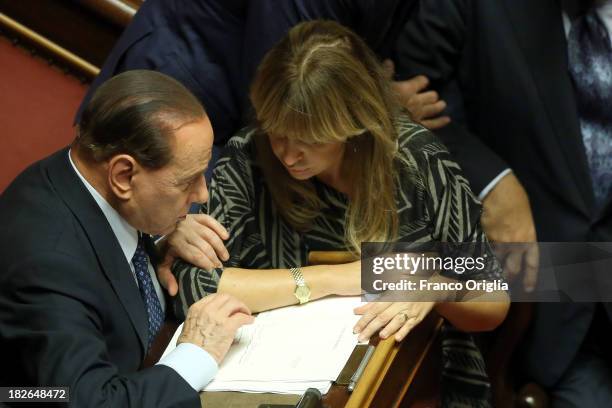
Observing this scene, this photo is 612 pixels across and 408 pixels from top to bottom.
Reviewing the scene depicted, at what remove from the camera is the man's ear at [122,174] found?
1.58 metres

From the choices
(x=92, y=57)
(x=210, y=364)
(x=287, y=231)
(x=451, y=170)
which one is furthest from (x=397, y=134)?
(x=92, y=57)

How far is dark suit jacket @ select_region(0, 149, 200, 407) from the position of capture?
1440 mm

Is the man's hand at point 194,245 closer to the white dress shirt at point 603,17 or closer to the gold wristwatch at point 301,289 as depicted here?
the gold wristwatch at point 301,289

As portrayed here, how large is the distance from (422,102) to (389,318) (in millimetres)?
721

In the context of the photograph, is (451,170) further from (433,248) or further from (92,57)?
(92,57)

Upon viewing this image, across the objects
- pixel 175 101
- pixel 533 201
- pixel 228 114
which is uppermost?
pixel 175 101

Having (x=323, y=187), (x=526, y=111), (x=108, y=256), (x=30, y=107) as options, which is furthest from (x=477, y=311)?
(x=30, y=107)

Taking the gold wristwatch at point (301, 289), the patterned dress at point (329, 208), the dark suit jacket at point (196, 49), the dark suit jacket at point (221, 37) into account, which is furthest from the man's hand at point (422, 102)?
the gold wristwatch at point (301, 289)

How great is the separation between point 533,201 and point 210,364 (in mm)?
1049

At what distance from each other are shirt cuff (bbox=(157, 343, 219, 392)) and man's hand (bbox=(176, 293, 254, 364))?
18mm

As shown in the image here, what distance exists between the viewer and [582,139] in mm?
2199

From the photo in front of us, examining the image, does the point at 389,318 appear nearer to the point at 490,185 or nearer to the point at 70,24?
the point at 490,185

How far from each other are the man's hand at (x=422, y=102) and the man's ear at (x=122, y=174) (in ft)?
2.83

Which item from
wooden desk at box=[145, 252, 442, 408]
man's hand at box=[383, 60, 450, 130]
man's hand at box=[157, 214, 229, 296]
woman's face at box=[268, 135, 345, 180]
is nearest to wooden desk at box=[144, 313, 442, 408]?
wooden desk at box=[145, 252, 442, 408]
